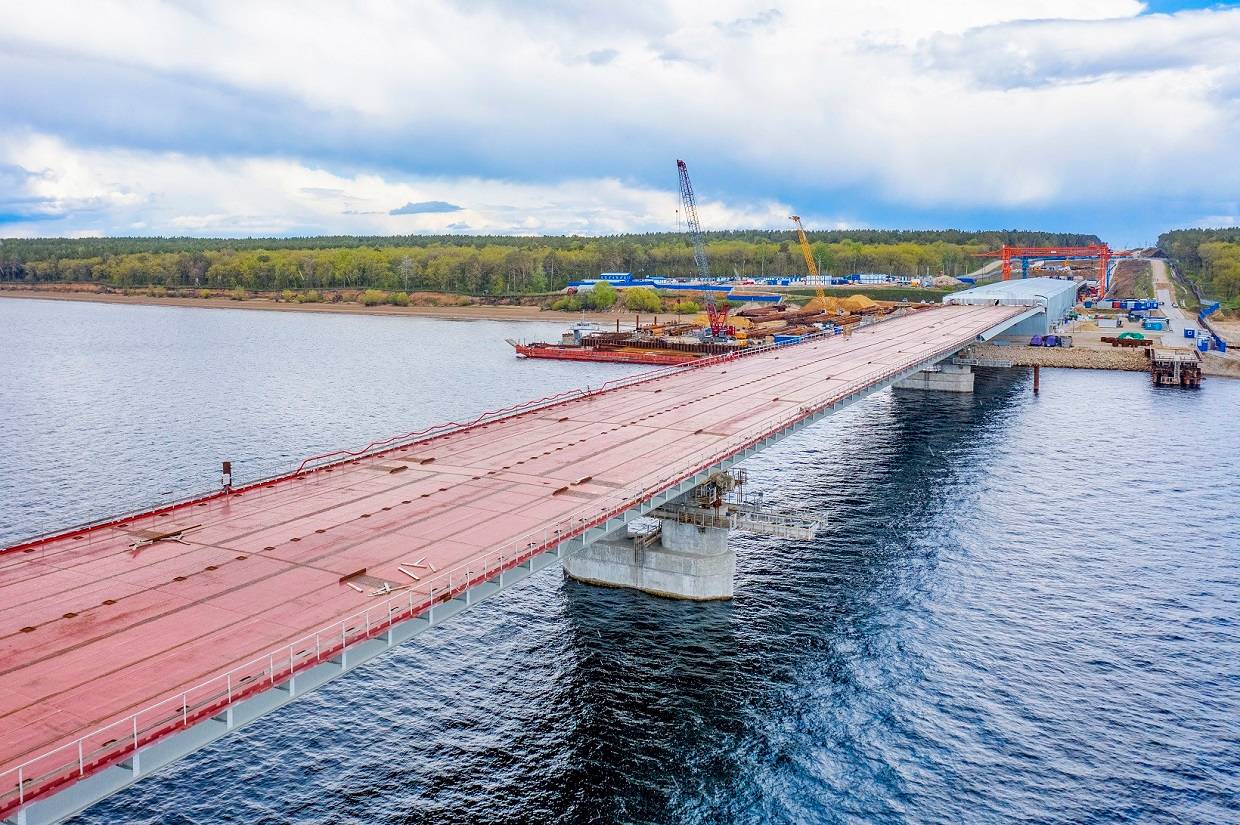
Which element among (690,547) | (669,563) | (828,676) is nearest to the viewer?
(828,676)

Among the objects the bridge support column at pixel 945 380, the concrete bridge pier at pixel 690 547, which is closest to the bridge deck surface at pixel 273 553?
the concrete bridge pier at pixel 690 547

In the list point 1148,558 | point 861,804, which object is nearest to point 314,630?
point 861,804

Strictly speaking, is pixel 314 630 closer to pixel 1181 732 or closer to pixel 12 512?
pixel 1181 732

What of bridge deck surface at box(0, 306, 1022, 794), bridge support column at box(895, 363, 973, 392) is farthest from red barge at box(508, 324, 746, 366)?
bridge deck surface at box(0, 306, 1022, 794)

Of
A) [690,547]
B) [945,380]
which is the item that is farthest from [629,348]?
[690,547]

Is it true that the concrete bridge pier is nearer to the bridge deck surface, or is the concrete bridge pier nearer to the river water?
the river water

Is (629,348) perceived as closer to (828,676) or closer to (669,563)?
(669,563)
